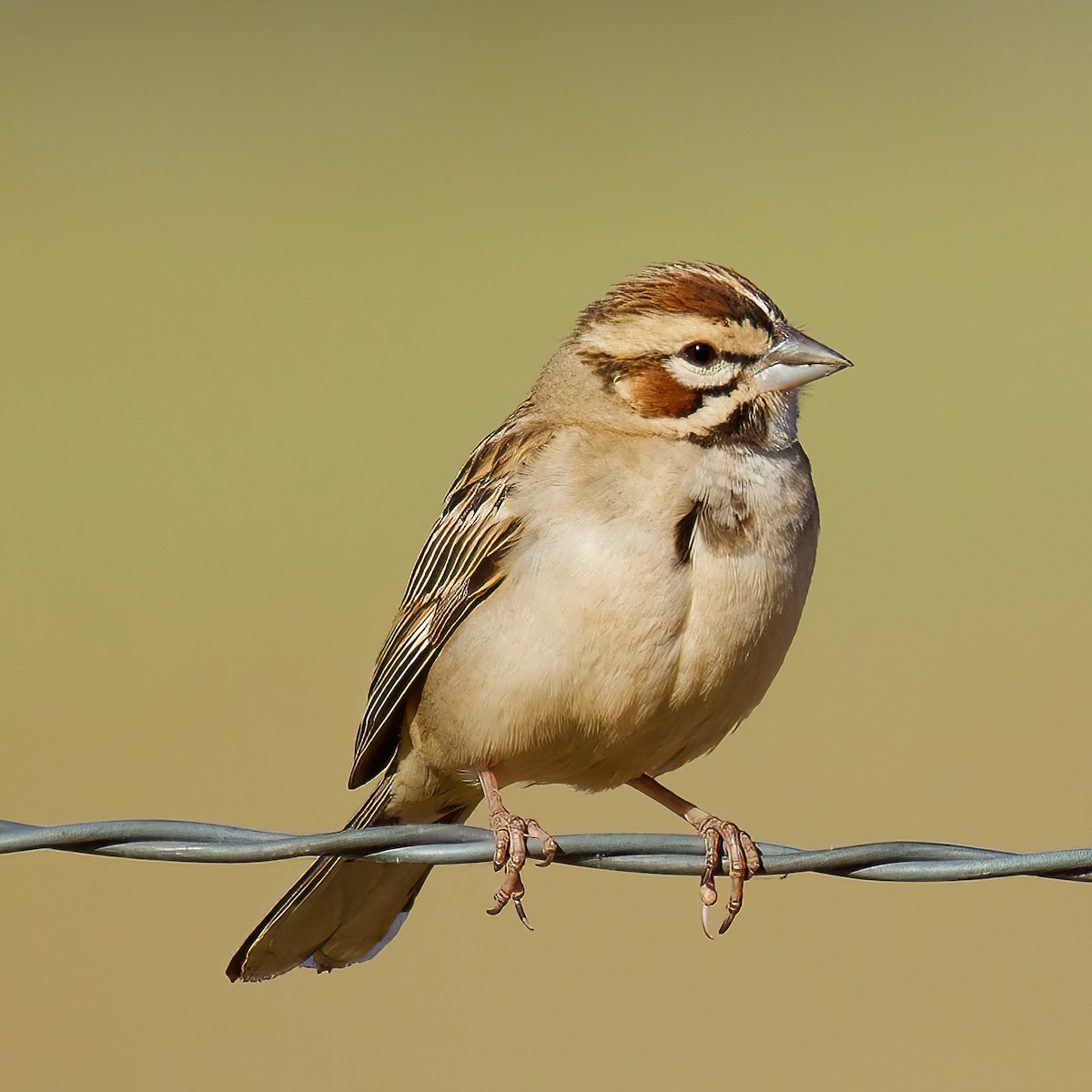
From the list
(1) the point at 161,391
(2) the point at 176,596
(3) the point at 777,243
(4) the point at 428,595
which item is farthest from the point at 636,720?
(3) the point at 777,243

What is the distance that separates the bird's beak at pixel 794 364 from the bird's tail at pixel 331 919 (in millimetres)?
1845

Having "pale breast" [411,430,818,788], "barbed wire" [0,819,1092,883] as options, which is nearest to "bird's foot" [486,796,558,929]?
"pale breast" [411,430,818,788]

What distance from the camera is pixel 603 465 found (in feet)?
16.3

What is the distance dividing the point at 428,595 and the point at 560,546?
0.75 metres

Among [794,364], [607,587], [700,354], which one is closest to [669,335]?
[700,354]

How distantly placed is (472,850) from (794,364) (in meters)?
1.93

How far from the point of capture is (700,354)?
5.14 m

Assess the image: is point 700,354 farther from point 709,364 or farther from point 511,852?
point 511,852

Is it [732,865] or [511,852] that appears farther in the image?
[732,865]

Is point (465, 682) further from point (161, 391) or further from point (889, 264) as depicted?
point (889, 264)

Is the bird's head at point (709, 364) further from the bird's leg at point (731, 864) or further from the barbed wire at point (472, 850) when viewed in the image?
the barbed wire at point (472, 850)

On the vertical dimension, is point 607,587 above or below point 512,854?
above

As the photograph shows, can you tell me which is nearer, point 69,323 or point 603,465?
point 603,465

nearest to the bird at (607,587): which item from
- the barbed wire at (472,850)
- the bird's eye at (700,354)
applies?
the bird's eye at (700,354)
